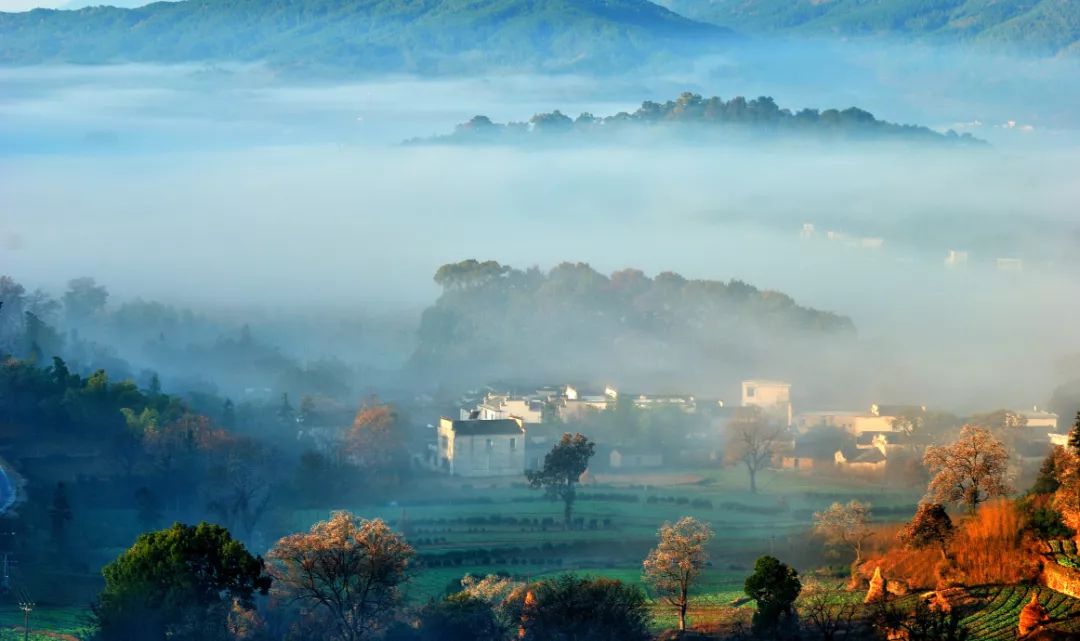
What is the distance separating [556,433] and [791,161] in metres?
58.0

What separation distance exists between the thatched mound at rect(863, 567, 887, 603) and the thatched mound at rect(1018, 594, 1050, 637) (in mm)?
2693

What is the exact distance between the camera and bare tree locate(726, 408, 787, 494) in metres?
37.8

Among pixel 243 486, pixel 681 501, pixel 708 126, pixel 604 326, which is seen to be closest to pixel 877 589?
pixel 681 501

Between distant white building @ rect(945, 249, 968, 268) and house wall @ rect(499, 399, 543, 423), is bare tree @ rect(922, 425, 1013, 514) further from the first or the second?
distant white building @ rect(945, 249, 968, 268)

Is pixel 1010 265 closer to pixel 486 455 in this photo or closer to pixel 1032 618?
pixel 486 455

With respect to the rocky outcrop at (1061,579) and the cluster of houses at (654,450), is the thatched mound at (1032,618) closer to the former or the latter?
the rocky outcrop at (1061,579)

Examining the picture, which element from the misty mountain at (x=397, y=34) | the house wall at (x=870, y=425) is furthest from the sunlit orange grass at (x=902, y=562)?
the misty mountain at (x=397, y=34)

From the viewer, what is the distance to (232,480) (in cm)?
3412

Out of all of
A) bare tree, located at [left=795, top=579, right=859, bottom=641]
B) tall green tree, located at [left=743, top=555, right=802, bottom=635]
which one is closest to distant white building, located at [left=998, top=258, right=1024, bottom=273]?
bare tree, located at [left=795, top=579, right=859, bottom=641]

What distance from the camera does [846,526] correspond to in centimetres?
2945

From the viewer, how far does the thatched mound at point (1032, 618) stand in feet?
71.8

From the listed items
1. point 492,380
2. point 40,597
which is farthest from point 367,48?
point 40,597

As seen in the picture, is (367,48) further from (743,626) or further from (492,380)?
(743,626)

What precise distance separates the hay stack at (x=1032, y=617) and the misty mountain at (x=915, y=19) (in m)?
98.9
